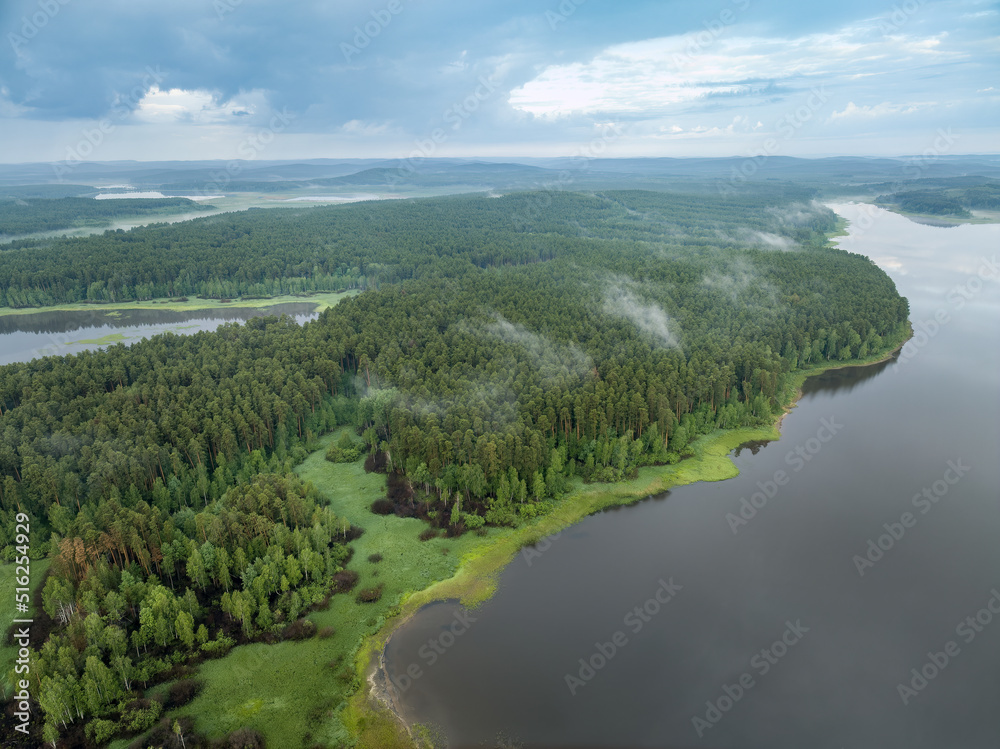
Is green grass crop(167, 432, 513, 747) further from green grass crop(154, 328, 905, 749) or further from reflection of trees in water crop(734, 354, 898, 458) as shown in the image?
reflection of trees in water crop(734, 354, 898, 458)

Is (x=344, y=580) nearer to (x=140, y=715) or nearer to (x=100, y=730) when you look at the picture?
(x=140, y=715)

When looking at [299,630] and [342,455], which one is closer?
[299,630]

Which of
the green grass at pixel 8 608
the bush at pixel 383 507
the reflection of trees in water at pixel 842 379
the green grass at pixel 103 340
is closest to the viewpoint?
the green grass at pixel 8 608

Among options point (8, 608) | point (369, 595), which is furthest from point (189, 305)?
point (369, 595)

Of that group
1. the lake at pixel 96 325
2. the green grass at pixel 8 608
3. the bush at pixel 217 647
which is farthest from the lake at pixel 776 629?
the lake at pixel 96 325

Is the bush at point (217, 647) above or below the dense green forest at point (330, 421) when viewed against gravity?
below

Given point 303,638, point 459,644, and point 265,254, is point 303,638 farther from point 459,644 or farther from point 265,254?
point 265,254

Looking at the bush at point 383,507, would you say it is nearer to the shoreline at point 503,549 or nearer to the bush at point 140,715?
the shoreline at point 503,549

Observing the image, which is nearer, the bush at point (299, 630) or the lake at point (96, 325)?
the bush at point (299, 630)
